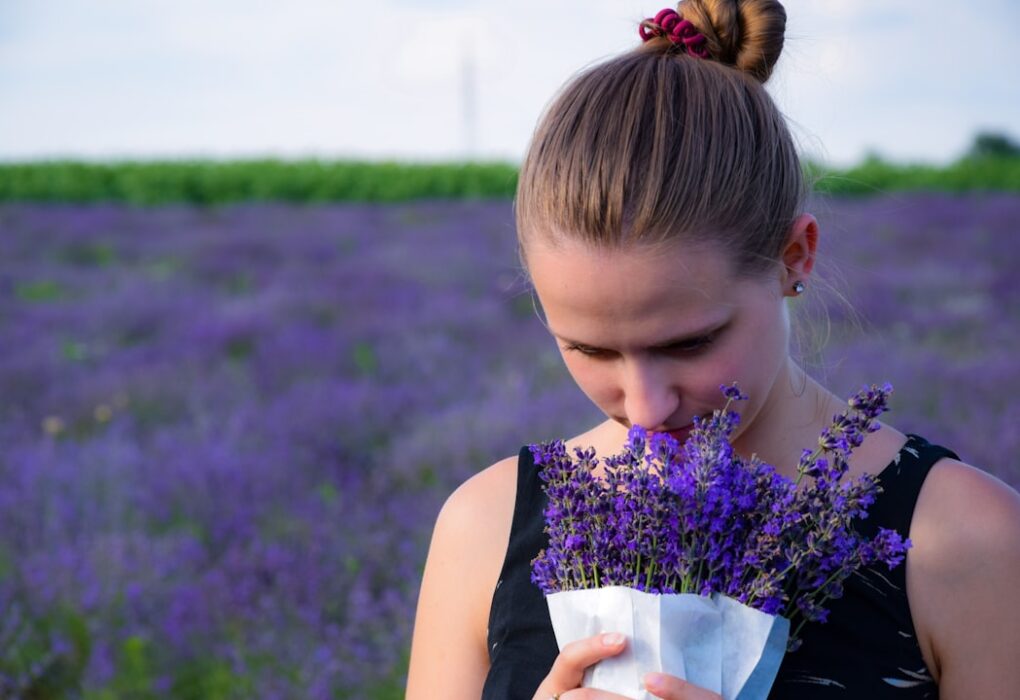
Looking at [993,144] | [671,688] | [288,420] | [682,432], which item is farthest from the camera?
[993,144]

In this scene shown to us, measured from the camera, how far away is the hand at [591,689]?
1.17 m

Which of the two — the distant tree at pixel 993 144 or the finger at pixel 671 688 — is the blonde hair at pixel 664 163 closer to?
the finger at pixel 671 688

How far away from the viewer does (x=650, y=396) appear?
147 cm

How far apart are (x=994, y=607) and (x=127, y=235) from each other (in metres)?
13.3

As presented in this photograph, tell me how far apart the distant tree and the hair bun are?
37.8 meters

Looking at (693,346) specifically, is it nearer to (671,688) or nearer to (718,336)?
(718,336)

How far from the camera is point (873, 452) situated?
1.57 meters

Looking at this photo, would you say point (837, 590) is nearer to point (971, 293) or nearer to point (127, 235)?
point (971, 293)

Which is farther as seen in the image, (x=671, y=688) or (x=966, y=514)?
(x=966, y=514)

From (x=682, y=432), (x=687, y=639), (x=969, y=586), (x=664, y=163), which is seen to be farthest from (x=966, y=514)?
(x=664, y=163)

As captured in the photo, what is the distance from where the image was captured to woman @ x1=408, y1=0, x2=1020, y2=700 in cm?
144

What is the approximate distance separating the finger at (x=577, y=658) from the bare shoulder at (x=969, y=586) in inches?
19.6

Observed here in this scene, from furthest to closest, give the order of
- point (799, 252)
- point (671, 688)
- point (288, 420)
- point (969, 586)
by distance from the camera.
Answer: point (288, 420) < point (799, 252) < point (969, 586) < point (671, 688)

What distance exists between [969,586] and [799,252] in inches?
21.1
